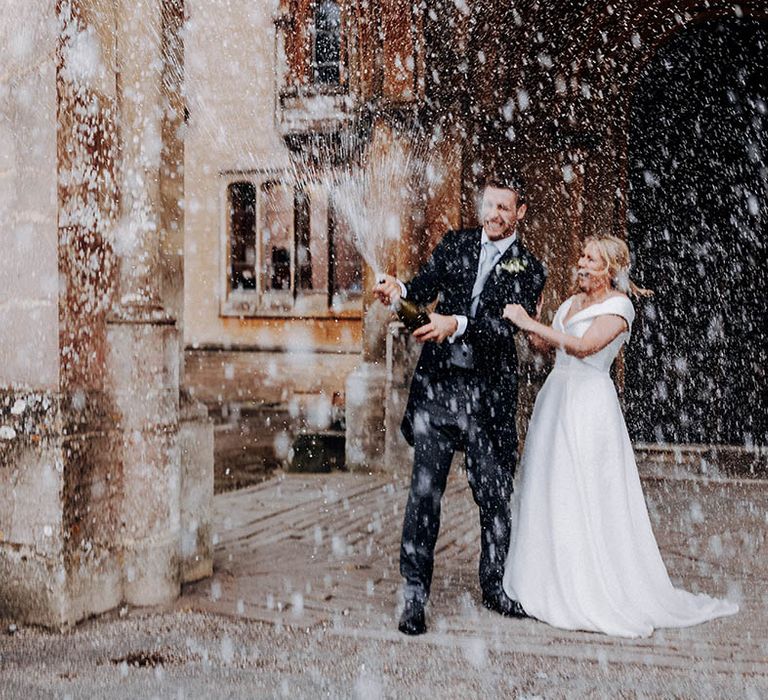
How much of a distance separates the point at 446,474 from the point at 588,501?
2.36ft

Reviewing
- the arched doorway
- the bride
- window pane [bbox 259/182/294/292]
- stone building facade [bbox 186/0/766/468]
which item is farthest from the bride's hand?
window pane [bbox 259/182/294/292]

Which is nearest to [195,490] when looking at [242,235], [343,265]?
[343,265]

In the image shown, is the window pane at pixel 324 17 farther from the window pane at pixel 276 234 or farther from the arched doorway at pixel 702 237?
the arched doorway at pixel 702 237

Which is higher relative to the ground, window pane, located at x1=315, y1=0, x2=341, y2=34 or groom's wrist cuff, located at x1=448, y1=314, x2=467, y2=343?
window pane, located at x1=315, y1=0, x2=341, y2=34

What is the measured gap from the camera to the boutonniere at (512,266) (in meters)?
4.10

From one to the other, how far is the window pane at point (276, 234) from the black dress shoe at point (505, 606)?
12.6 m

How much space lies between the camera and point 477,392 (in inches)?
164

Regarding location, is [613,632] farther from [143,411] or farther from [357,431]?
[357,431]

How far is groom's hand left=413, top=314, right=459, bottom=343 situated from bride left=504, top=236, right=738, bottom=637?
293 mm

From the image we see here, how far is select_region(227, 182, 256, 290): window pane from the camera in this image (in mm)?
16844

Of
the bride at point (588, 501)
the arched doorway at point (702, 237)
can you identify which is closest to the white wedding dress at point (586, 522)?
the bride at point (588, 501)

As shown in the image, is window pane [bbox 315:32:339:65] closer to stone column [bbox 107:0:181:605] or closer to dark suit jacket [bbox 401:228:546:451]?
stone column [bbox 107:0:181:605]

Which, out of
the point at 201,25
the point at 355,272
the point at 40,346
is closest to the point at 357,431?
the point at 40,346

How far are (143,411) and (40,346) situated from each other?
60cm
